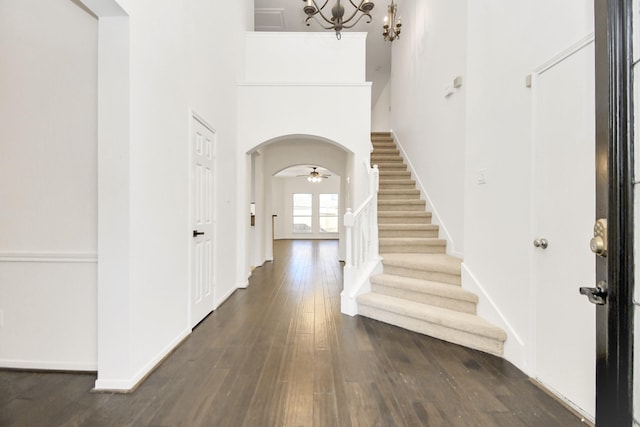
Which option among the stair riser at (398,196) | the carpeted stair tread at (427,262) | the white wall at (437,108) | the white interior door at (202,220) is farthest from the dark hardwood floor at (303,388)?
the stair riser at (398,196)

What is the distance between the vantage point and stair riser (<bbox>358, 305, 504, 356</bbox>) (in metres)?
2.33

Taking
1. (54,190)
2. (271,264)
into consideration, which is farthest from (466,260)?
(271,264)

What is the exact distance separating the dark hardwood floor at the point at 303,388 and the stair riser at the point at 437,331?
0.07 m

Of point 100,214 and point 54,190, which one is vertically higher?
point 54,190

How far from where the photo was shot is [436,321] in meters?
2.60

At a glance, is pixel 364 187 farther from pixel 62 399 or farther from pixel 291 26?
pixel 291 26

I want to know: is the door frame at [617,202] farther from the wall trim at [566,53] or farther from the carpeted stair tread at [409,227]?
the carpeted stair tread at [409,227]

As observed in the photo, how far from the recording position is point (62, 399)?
1.76 meters

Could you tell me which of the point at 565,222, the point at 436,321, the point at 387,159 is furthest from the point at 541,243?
the point at 387,159

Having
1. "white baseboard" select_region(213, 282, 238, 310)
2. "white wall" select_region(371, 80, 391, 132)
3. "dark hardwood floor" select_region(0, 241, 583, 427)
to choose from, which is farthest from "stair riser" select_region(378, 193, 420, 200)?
"white wall" select_region(371, 80, 391, 132)

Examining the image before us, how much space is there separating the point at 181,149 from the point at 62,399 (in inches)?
73.6

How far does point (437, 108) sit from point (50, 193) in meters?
4.31

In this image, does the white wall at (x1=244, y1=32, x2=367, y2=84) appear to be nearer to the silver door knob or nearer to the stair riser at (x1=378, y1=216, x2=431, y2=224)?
the stair riser at (x1=378, y1=216, x2=431, y2=224)

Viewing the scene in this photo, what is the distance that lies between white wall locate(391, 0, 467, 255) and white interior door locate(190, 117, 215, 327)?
114 inches
